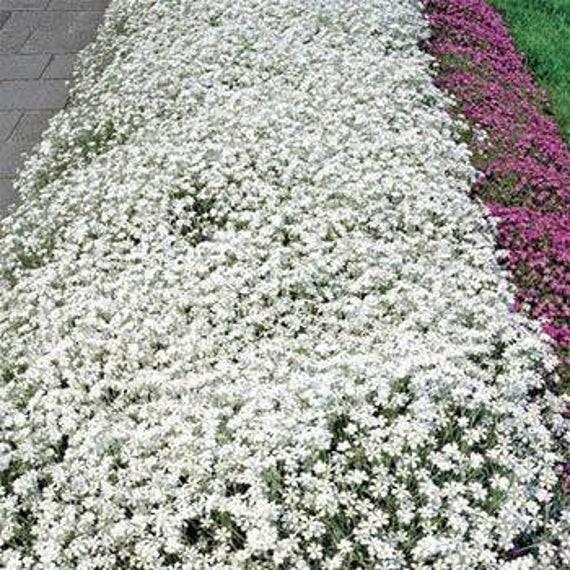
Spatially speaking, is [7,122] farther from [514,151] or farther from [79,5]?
[514,151]

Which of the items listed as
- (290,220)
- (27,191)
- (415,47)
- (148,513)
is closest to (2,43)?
(27,191)

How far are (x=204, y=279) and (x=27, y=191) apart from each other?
292 centimetres

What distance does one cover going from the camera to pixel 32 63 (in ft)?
39.8

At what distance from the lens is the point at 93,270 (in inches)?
272

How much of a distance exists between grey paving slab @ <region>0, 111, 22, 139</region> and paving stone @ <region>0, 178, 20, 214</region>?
0.99 metres

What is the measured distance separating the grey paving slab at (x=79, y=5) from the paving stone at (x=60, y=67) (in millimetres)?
1927

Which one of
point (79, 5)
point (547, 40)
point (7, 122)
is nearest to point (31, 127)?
point (7, 122)

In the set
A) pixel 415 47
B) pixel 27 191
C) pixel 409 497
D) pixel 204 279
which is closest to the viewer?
pixel 409 497

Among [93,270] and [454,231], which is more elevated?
[93,270]

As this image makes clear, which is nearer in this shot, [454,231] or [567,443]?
[567,443]

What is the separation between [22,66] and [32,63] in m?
0.13

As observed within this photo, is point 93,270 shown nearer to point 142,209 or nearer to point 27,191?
point 142,209

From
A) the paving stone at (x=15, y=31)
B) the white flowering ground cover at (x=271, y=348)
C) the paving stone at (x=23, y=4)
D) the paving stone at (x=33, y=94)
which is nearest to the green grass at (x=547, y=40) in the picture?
the white flowering ground cover at (x=271, y=348)

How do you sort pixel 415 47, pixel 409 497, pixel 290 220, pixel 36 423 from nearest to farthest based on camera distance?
pixel 409 497, pixel 36 423, pixel 290 220, pixel 415 47
